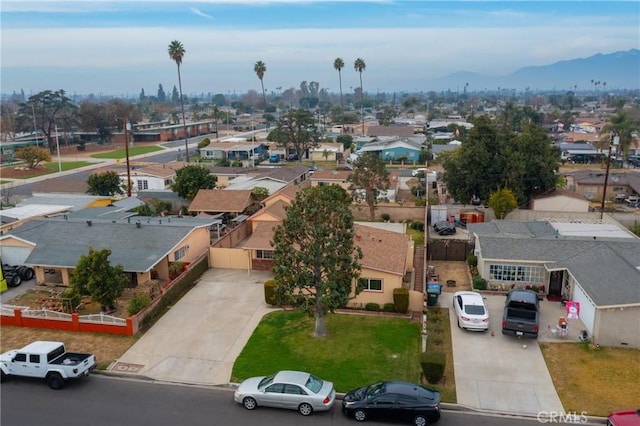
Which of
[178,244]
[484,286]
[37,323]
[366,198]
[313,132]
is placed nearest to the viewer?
[37,323]

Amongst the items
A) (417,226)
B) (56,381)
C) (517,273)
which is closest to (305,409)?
(56,381)

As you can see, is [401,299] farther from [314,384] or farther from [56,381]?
[56,381]

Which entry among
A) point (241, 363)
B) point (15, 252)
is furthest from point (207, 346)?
point (15, 252)

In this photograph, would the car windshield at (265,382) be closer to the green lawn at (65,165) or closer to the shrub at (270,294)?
the shrub at (270,294)

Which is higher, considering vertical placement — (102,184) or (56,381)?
(102,184)

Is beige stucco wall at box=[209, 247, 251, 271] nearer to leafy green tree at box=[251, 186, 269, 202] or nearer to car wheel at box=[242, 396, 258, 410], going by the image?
leafy green tree at box=[251, 186, 269, 202]

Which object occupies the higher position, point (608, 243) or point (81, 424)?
point (608, 243)

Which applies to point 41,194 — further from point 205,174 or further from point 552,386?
point 552,386
